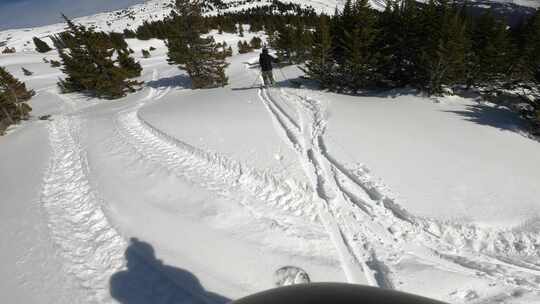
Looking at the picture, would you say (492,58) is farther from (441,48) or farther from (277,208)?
(277,208)

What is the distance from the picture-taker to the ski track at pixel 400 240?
4.55 m

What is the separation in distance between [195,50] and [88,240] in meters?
17.3

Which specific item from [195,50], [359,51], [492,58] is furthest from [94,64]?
[492,58]

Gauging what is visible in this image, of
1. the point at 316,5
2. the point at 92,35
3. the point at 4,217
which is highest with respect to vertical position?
the point at 316,5

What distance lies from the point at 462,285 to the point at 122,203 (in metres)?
7.32

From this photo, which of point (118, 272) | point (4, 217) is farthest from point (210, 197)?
point (4, 217)

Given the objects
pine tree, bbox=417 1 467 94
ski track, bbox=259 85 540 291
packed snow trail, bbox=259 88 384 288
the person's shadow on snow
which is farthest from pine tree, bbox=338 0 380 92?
the person's shadow on snow

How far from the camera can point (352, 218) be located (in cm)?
584

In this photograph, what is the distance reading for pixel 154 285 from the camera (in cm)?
482

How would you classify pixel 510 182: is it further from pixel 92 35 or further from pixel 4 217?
pixel 92 35

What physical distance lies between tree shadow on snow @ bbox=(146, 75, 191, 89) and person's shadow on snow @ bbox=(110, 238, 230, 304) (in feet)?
62.6

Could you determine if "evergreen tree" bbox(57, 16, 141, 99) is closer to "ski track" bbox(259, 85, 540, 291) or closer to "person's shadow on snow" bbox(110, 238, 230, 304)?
"person's shadow on snow" bbox(110, 238, 230, 304)

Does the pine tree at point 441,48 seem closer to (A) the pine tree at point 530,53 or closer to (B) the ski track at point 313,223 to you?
(A) the pine tree at point 530,53

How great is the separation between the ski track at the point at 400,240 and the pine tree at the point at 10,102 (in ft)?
67.4
